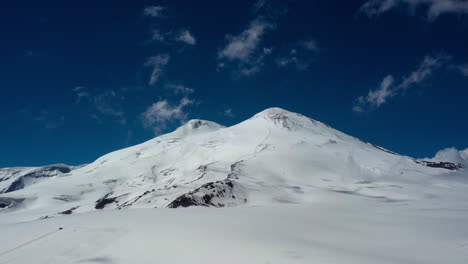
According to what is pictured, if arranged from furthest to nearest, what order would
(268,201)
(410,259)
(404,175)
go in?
1. (404,175)
2. (268,201)
3. (410,259)

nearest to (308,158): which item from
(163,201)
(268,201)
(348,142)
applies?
(348,142)

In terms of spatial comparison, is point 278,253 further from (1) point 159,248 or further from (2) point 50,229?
(2) point 50,229

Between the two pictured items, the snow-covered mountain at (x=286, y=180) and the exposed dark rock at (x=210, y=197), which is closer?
the exposed dark rock at (x=210, y=197)

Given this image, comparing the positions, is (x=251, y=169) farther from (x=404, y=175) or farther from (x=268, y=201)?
(x=404, y=175)

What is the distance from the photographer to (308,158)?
154625 millimetres

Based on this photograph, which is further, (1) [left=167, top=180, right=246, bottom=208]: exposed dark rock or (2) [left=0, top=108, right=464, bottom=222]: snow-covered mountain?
(2) [left=0, top=108, right=464, bottom=222]: snow-covered mountain

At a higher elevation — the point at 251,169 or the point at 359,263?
the point at 251,169

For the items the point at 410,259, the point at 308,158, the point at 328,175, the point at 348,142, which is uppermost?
the point at 348,142

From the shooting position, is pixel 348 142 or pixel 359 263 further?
pixel 348 142

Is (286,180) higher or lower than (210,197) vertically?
higher

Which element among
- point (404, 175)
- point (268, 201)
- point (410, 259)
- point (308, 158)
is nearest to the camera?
point (410, 259)

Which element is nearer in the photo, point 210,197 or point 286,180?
point 210,197

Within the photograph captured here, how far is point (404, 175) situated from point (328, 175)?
106 feet

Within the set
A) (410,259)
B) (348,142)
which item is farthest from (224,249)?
(348,142)
